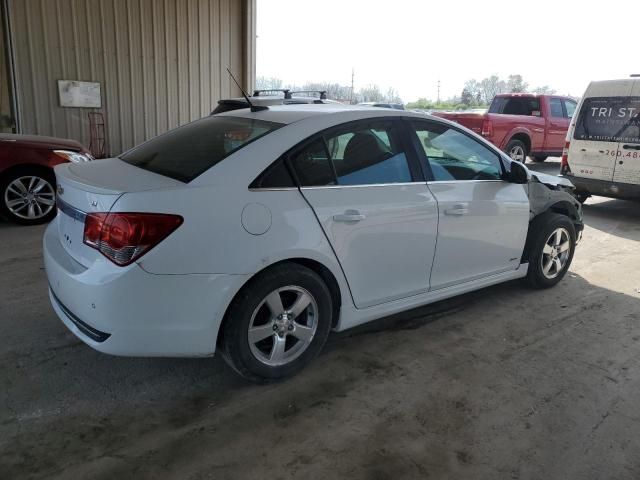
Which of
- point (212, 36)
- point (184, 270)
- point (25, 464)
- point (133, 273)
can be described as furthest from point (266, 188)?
point (212, 36)

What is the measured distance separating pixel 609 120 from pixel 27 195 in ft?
26.8

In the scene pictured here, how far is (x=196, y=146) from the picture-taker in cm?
332

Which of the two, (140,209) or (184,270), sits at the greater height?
(140,209)

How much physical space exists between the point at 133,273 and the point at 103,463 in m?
0.88

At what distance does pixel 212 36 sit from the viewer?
1241cm

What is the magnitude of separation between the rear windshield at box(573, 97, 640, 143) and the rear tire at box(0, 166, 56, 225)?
774cm

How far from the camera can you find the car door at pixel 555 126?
13.9 metres

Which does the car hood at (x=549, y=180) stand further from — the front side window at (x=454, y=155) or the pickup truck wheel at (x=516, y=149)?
the pickup truck wheel at (x=516, y=149)

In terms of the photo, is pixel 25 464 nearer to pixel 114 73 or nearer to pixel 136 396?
pixel 136 396

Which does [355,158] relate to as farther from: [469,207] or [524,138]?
[524,138]

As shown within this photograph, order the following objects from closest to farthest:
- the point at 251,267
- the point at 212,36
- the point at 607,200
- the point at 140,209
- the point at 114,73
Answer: the point at 140,209 → the point at 251,267 → the point at 607,200 → the point at 114,73 → the point at 212,36

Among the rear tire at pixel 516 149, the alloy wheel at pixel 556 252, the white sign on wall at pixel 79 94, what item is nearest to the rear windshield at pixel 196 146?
the alloy wheel at pixel 556 252

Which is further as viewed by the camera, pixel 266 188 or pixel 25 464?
pixel 266 188

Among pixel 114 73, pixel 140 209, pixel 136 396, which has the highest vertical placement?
pixel 114 73
